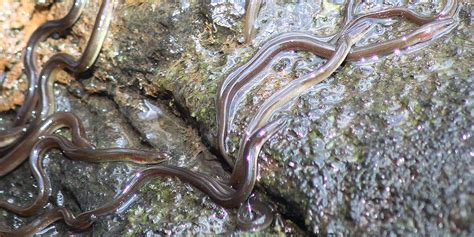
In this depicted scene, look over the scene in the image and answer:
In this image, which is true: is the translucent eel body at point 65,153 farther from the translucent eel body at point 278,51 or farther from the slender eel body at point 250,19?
the slender eel body at point 250,19

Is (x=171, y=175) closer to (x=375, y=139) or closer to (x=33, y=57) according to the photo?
(x=375, y=139)

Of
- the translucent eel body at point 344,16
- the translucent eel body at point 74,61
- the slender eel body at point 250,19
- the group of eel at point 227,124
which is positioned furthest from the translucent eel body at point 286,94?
the translucent eel body at point 74,61

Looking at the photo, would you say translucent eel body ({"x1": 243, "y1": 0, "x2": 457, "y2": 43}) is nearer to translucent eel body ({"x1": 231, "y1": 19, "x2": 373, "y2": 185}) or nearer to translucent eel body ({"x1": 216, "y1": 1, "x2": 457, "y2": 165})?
translucent eel body ({"x1": 216, "y1": 1, "x2": 457, "y2": 165})

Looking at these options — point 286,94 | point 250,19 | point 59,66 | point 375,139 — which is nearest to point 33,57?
point 59,66

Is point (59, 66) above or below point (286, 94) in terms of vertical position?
above

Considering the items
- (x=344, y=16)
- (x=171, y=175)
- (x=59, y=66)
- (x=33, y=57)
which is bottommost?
(x=171, y=175)

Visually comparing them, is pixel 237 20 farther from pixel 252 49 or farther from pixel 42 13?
pixel 42 13

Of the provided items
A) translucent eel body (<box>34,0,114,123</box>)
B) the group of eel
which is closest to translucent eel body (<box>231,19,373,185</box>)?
the group of eel
